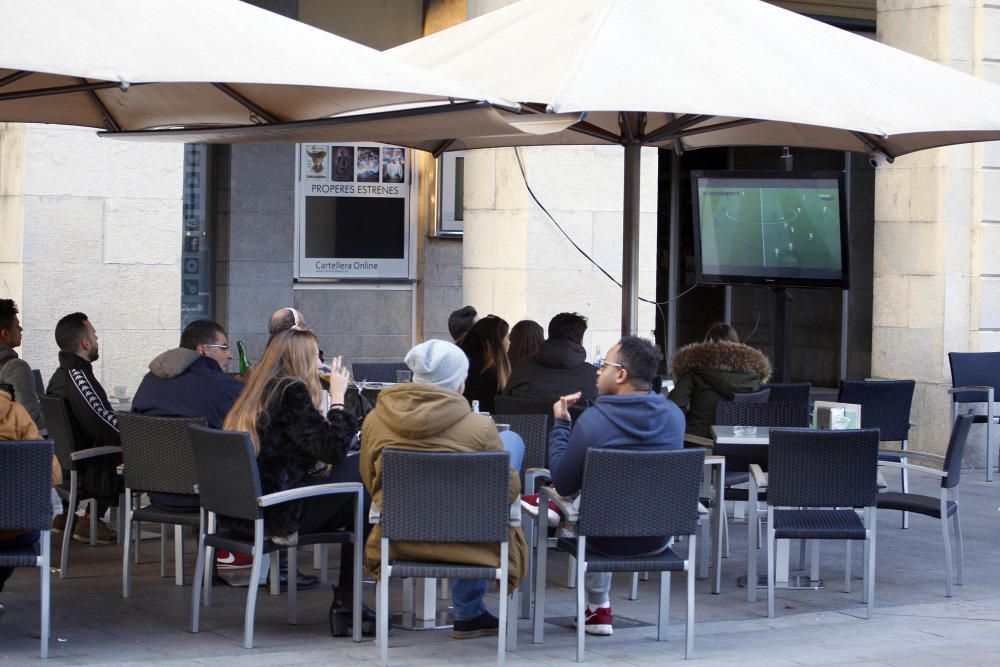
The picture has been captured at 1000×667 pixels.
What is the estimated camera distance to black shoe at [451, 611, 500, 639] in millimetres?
6289

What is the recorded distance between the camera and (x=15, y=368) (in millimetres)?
8031

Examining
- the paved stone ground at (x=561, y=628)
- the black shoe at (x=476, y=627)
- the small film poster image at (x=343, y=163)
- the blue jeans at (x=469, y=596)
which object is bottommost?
the paved stone ground at (x=561, y=628)

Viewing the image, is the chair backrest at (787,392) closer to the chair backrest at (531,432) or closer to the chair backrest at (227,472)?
the chair backrest at (531,432)

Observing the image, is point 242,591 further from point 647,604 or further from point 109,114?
point 109,114

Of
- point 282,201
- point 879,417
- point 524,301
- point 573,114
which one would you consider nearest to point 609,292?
point 524,301

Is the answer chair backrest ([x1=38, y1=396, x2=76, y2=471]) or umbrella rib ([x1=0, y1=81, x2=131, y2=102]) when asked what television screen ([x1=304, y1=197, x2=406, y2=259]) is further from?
umbrella rib ([x1=0, y1=81, x2=131, y2=102])

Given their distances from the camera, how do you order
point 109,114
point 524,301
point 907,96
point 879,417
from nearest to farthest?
1. point 907,96
2. point 109,114
3. point 879,417
4. point 524,301

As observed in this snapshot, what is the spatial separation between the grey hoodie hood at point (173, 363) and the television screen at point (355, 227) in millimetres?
7484

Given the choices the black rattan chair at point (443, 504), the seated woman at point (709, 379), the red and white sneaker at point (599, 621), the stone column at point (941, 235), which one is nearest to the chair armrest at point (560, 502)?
the black rattan chair at point (443, 504)

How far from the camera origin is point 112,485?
7648mm

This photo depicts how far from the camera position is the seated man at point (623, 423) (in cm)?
601

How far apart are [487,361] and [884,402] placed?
2721 millimetres

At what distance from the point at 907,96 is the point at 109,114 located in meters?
4.09

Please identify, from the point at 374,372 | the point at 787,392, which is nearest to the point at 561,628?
the point at 787,392
